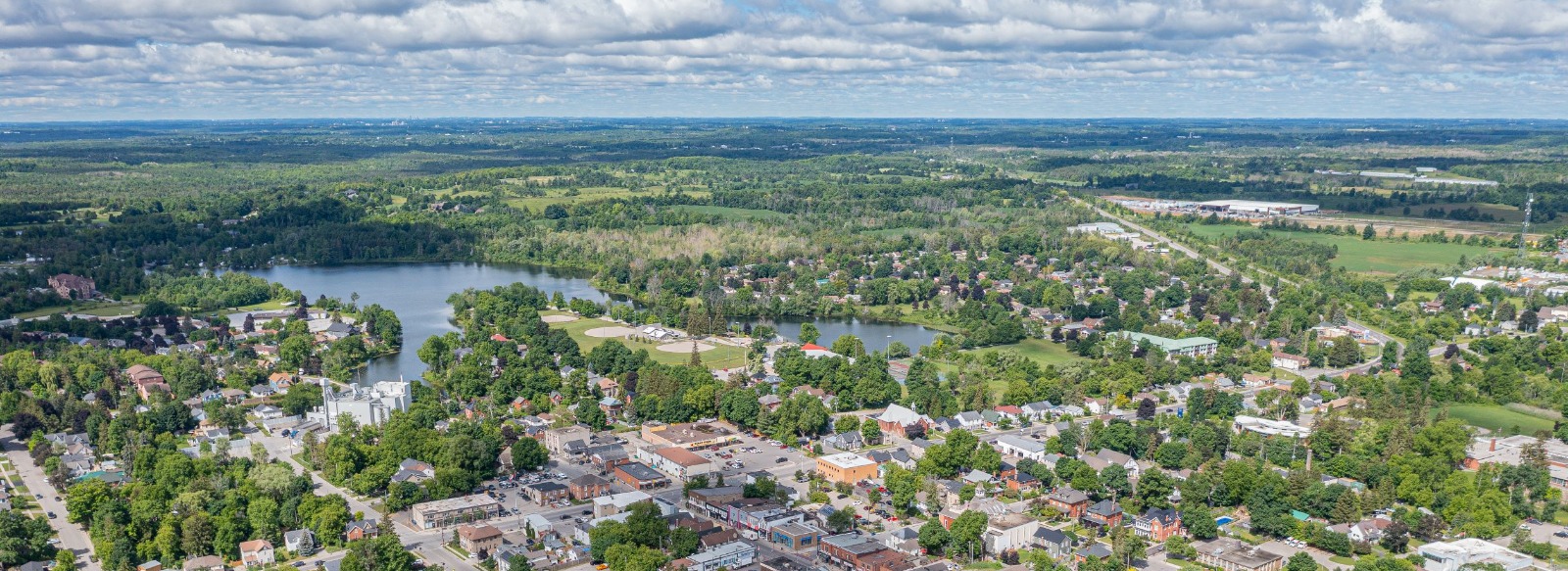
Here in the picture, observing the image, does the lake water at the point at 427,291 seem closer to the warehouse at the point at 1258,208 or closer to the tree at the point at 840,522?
the tree at the point at 840,522

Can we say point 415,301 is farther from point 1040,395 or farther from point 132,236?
point 1040,395

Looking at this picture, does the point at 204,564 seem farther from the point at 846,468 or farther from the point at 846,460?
the point at 846,460

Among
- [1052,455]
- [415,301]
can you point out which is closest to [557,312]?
[415,301]

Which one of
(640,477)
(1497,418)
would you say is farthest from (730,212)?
(640,477)

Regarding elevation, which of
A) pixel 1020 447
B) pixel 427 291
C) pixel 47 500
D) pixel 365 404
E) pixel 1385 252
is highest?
pixel 365 404

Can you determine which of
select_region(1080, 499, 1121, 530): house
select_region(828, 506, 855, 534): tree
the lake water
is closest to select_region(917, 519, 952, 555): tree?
select_region(828, 506, 855, 534): tree

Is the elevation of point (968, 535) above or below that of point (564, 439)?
above
